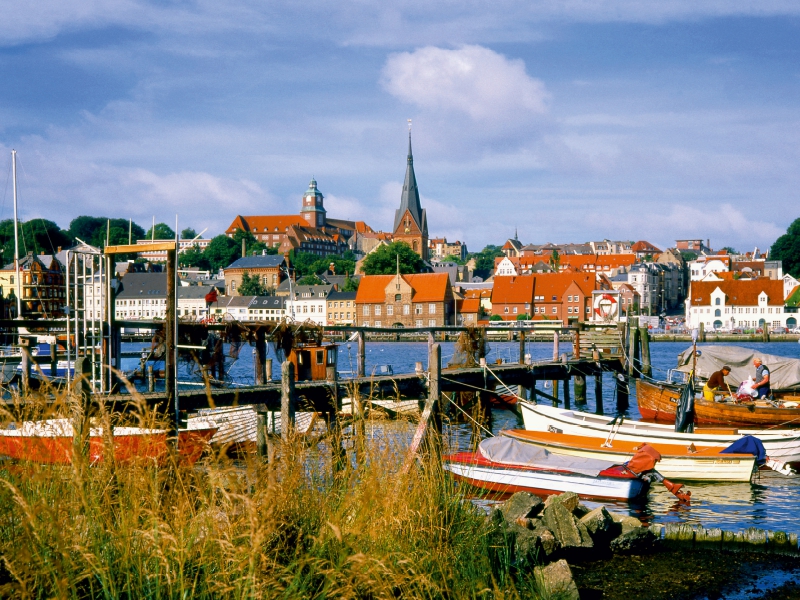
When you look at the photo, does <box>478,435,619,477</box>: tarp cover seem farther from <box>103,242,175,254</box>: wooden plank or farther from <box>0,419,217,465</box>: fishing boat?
<box>0,419,217,465</box>: fishing boat

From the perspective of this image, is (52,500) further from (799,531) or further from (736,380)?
(736,380)

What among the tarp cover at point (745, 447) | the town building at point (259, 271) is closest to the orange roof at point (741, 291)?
the town building at point (259, 271)

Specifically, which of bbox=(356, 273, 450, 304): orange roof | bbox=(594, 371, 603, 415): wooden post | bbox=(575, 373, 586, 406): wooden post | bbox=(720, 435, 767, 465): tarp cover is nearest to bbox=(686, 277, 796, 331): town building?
bbox=(356, 273, 450, 304): orange roof

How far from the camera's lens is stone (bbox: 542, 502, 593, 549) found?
1021 centimetres

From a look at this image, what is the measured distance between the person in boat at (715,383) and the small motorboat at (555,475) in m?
10.0

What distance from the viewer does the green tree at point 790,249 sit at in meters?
147

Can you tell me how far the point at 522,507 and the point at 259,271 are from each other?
6342 inches

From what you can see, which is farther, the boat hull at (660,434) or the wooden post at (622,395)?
the wooden post at (622,395)

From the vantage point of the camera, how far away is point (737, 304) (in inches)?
4914

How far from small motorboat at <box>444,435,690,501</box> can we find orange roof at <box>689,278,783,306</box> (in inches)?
4676

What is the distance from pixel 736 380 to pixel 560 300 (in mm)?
90585

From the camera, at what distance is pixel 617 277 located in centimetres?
15625

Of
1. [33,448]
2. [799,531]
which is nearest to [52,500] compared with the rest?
[33,448]

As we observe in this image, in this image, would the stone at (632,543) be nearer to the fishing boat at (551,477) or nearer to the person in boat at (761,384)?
the fishing boat at (551,477)
